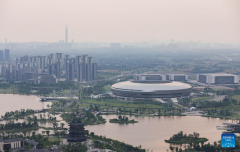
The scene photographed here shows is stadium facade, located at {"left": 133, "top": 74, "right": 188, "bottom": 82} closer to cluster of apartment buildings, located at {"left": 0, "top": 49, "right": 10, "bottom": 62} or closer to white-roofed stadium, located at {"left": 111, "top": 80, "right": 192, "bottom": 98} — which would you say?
white-roofed stadium, located at {"left": 111, "top": 80, "right": 192, "bottom": 98}

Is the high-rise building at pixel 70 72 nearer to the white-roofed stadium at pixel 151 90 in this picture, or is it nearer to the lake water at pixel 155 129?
the white-roofed stadium at pixel 151 90

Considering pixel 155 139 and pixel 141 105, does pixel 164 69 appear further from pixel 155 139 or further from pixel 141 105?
pixel 155 139

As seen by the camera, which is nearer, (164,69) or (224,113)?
(224,113)

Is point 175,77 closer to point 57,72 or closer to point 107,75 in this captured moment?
point 107,75

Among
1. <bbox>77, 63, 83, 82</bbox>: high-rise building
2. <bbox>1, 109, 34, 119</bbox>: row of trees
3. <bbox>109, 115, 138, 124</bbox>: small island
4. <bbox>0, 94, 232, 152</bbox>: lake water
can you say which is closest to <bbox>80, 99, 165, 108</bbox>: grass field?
<bbox>0, 94, 232, 152</bbox>: lake water

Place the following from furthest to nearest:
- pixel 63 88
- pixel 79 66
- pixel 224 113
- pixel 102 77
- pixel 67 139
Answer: pixel 102 77
pixel 79 66
pixel 63 88
pixel 224 113
pixel 67 139

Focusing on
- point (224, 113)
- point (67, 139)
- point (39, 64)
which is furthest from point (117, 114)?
point (39, 64)
